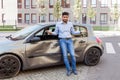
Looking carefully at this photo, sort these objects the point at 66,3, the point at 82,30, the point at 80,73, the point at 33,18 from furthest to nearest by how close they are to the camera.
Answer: the point at 33,18
the point at 66,3
the point at 82,30
the point at 80,73

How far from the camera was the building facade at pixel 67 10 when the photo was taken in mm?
46031

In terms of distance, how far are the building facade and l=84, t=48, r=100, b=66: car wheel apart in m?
37.2

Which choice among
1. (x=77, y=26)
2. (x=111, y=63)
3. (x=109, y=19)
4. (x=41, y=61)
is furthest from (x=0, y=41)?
(x=109, y=19)

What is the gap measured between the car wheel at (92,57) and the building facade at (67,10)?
37.2 m

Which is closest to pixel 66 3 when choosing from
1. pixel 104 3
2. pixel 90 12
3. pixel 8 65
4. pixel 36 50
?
pixel 90 12

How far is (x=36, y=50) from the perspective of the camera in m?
7.00

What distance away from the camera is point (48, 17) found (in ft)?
155

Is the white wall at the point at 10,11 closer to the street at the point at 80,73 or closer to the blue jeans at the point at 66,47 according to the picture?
the street at the point at 80,73

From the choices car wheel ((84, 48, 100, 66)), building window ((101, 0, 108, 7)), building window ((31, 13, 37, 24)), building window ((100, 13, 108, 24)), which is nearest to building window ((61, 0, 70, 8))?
building window ((31, 13, 37, 24))

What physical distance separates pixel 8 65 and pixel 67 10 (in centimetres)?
4143

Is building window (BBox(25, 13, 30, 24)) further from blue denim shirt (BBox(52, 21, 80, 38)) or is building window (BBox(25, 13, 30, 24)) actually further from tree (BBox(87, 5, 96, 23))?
blue denim shirt (BBox(52, 21, 80, 38))

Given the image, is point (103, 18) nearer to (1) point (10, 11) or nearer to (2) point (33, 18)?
(2) point (33, 18)

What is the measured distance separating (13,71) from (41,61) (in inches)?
33.7

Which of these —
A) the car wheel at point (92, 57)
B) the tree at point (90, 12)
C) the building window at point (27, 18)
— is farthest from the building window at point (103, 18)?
the car wheel at point (92, 57)
